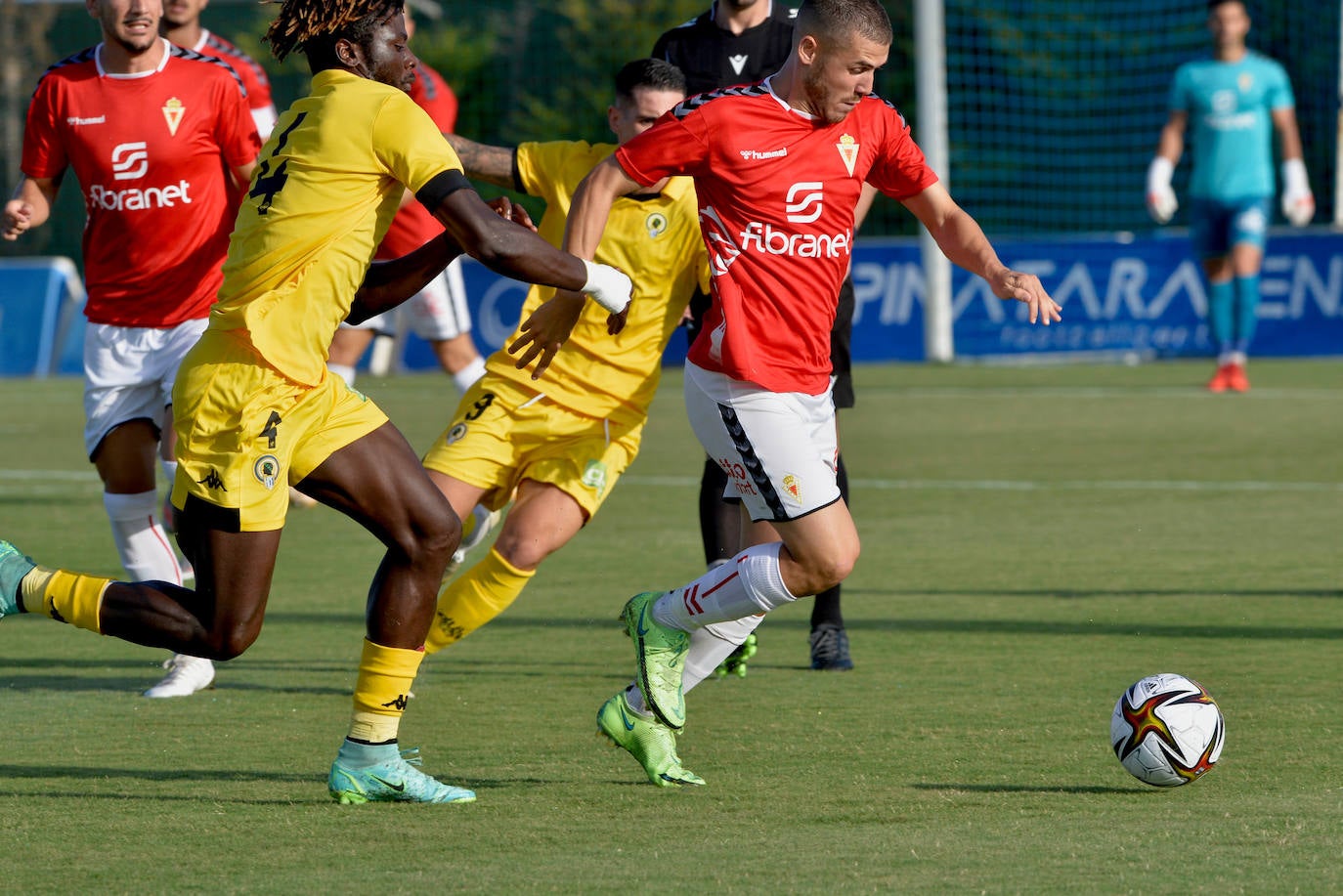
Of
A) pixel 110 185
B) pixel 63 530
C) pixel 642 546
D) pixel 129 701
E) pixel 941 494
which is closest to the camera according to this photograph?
pixel 129 701

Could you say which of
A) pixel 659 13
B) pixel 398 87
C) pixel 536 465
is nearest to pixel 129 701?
pixel 536 465

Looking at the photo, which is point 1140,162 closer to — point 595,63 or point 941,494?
point 595,63

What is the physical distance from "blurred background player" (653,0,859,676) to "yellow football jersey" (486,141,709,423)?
0.18 metres

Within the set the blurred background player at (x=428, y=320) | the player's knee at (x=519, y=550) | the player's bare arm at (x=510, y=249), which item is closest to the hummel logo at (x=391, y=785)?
the player's bare arm at (x=510, y=249)

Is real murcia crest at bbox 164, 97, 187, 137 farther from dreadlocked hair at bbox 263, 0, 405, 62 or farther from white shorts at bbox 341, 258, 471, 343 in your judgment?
white shorts at bbox 341, 258, 471, 343

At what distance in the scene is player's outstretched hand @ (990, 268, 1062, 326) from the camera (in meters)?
5.12

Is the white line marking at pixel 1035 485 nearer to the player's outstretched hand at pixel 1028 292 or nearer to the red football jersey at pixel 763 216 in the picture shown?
the player's outstretched hand at pixel 1028 292

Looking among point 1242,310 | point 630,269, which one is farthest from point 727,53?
point 1242,310

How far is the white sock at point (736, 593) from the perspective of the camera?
5.10m

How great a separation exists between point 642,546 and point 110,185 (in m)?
3.36

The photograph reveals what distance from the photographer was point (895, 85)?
26297mm

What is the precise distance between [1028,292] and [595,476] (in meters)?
1.68

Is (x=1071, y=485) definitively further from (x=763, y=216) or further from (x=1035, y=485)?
(x=763, y=216)

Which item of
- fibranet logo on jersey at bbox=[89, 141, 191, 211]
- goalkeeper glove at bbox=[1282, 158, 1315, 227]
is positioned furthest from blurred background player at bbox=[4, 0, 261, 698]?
goalkeeper glove at bbox=[1282, 158, 1315, 227]
